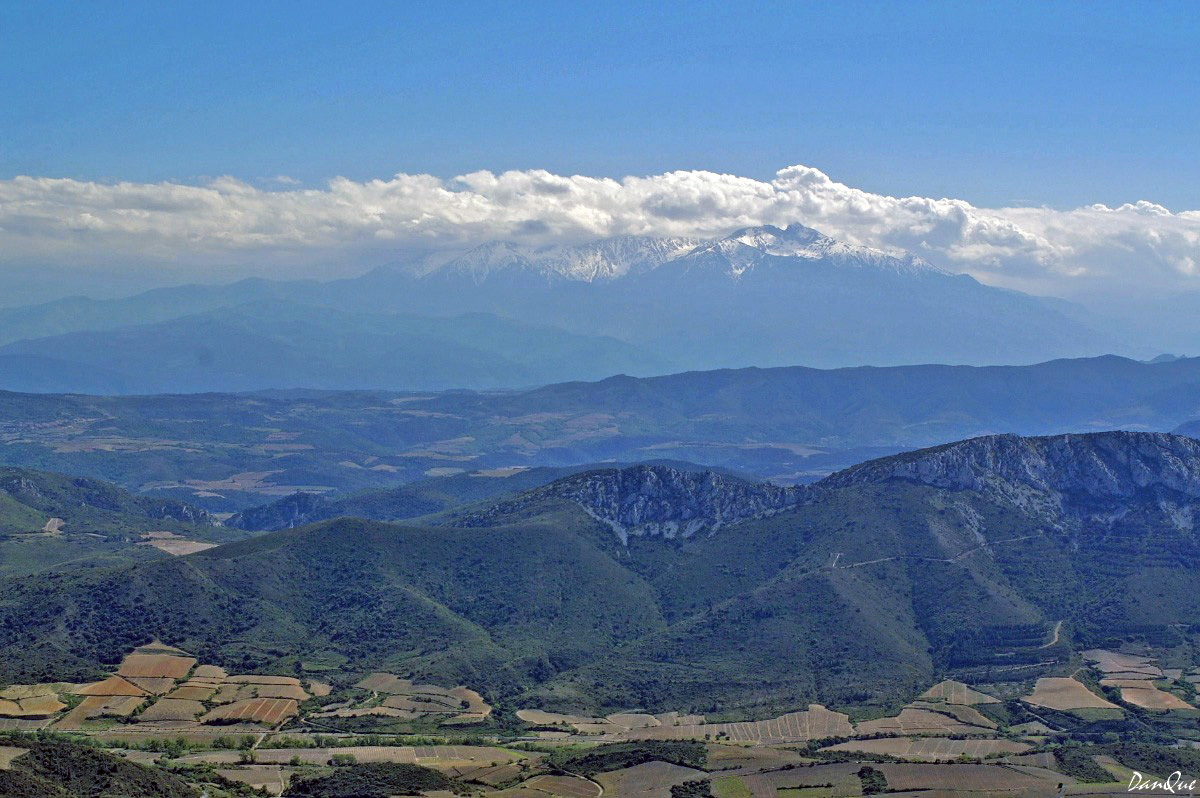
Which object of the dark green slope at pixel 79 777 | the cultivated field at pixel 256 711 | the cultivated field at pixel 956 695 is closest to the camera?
the dark green slope at pixel 79 777

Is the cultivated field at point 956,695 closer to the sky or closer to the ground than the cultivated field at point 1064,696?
closer to the ground

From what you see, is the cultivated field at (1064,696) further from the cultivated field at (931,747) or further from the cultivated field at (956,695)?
the cultivated field at (931,747)

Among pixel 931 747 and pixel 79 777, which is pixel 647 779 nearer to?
pixel 931 747

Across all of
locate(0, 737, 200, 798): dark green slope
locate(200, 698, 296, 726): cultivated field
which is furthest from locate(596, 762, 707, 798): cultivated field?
locate(200, 698, 296, 726): cultivated field

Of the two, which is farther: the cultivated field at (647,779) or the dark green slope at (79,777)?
the cultivated field at (647,779)

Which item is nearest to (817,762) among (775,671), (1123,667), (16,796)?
(775,671)

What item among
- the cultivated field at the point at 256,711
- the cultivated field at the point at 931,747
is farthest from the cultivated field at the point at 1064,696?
the cultivated field at the point at 256,711

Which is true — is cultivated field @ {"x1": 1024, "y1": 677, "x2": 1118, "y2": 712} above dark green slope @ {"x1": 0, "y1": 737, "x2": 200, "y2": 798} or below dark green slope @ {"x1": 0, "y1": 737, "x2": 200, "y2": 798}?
below

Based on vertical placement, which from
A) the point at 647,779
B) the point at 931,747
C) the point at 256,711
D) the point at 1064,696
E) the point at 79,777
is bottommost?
the point at 931,747

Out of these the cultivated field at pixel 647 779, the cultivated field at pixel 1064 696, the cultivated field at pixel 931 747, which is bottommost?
the cultivated field at pixel 931 747

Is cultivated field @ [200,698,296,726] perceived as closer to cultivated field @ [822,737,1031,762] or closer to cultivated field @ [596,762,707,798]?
cultivated field @ [596,762,707,798]

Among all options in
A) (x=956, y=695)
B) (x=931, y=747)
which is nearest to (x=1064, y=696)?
(x=956, y=695)
